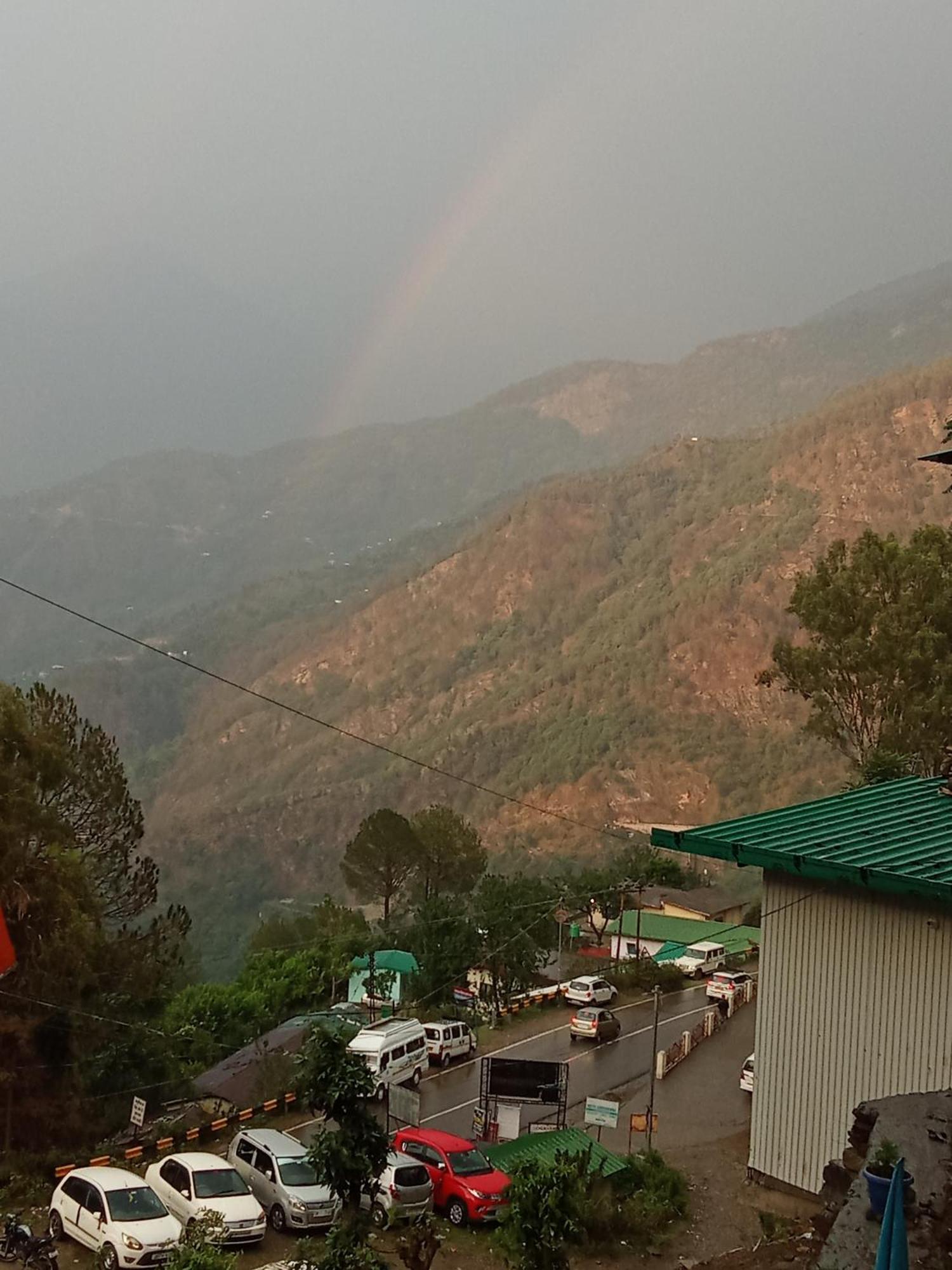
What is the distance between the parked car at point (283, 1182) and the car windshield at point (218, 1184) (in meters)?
0.32

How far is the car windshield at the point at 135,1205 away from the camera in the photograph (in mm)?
9289

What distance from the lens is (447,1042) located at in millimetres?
18234

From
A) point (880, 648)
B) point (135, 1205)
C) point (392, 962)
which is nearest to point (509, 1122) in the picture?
point (135, 1205)

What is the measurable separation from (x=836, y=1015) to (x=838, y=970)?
1.17 ft

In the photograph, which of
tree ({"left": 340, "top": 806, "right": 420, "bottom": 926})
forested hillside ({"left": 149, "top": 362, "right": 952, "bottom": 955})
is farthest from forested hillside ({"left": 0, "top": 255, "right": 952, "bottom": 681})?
tree ({"left": 340, "top": 806, "right": 420, "bottom": 926})

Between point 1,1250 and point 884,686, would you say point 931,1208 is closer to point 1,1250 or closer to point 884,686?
point 1,1250

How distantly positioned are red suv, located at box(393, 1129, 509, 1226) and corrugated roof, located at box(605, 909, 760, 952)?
23.8 meters

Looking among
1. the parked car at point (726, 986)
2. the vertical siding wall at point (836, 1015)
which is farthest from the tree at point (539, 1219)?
the parked car at point (726, 986)

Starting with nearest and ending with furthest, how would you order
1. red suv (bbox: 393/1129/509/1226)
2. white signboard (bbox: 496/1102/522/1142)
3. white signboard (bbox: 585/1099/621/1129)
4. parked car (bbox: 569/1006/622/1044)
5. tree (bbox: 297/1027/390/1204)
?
tree (bbox: 297/1027/390/1204)
red suv (bbox: 393/1129/509/1226)
white signboard (bbox: 585/1099/621/1129)
white signboard (bbox: 496/1102/522/1142)
parked car (bbox: 569/1006/622/1044)

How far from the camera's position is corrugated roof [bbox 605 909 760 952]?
1371 inches

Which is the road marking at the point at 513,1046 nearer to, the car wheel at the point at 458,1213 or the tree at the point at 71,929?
the tree at the point at 71,929

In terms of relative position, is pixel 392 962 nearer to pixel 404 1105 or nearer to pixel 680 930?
pixel 680 930

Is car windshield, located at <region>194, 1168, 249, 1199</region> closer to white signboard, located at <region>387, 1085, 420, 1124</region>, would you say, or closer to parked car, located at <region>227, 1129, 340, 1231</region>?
parked car, located at <region>227, 1129, 340, 1231</region>

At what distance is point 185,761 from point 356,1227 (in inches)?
3968
